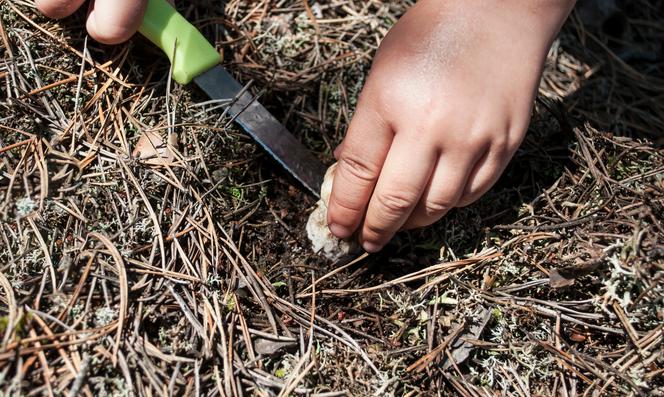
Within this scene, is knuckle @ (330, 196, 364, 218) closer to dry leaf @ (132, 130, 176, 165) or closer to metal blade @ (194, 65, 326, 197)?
metal blade @ (194, 65, 326, 197)

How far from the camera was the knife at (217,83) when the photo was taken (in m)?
2.02

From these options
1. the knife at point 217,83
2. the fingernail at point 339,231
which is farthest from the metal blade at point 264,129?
the fingernail at point 339,231

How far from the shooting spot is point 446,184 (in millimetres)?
1764

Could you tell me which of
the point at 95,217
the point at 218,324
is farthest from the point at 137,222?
the point at 218,324

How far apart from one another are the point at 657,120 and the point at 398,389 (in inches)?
70.4

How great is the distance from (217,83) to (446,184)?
94cm

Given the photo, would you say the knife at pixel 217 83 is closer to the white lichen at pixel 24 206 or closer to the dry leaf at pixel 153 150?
the dry leaf at pixel 153 150

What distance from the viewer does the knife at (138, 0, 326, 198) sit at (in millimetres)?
2016

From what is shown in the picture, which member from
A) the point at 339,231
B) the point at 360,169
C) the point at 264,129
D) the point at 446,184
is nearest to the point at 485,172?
the point at 446,184

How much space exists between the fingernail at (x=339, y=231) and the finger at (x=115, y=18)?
3.15 ft

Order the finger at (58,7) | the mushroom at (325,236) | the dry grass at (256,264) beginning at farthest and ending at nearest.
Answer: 1. the mushroom at (325,236)
2. the finger at (58,7)
3. the dry grass at (256,264)

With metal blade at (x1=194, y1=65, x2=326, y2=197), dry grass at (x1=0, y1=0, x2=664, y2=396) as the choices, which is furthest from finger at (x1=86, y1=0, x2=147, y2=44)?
metal blade at (x1=194, y1=65, x2=326, y2=197)

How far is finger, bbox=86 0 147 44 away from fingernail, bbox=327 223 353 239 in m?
0.96

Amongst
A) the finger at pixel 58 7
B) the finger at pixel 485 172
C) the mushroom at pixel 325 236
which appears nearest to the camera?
the finger at pixel 485 172
